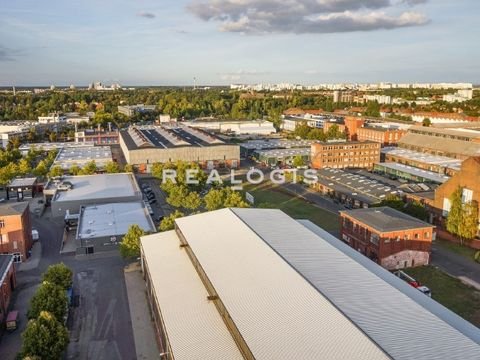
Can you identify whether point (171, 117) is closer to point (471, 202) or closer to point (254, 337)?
point (471, 202)

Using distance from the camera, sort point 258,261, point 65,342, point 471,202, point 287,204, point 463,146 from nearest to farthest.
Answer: point 65,342 < point 258,261 < point 471,202 < point 287,204 < point 463,146

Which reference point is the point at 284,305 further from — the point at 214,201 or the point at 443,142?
the point at 443,142

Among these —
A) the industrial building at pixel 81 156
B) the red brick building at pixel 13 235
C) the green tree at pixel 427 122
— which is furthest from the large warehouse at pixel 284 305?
the green tree at pixel 427 122

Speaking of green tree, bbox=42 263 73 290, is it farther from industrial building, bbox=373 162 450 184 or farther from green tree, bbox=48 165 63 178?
industrial building, bbox=373 162 450 184

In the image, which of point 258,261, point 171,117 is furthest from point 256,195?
Result: point 171,117

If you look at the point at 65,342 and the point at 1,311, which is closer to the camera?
the point at 65,342

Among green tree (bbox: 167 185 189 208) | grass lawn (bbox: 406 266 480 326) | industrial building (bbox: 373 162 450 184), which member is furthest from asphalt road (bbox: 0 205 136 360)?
industrial building (bbox: 373 162 450 184)
